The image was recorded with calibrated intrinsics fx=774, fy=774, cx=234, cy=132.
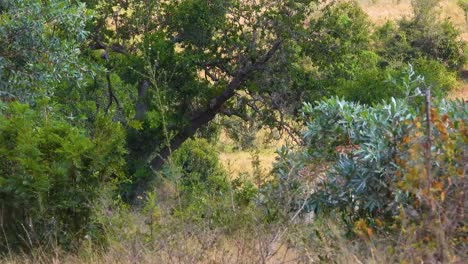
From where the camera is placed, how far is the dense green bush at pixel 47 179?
555 centimetres

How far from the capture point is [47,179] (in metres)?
5.53

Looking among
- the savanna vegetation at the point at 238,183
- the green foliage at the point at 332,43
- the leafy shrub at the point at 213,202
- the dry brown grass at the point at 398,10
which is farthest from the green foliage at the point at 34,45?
the dry brown grass at the point at 398,10

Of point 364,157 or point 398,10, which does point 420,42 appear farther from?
point 364,157

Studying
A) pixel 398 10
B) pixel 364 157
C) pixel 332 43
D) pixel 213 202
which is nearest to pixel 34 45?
pixel 213 202

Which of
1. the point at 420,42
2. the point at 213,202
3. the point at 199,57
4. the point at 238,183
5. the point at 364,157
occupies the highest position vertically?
the point at 420,42

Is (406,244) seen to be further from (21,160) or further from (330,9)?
(330,9)

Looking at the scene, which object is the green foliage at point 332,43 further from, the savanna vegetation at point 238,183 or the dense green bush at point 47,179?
the dense green bush at point 47,179

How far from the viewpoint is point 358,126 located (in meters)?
5.04

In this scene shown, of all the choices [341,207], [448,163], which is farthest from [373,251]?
[341,207]

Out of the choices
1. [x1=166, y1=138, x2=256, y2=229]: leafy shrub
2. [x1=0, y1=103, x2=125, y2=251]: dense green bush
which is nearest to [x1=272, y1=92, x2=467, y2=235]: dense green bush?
[x1=166, y1=138, x2=256, y2=229]: leafy shrub

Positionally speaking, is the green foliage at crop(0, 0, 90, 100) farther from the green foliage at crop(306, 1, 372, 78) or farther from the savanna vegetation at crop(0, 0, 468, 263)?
the green foliage at crop(306, 1, 372, 78)

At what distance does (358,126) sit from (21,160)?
7.76 ft

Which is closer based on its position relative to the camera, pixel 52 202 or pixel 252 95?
pixel 52 202

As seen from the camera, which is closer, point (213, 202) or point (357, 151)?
point (357, 151)
